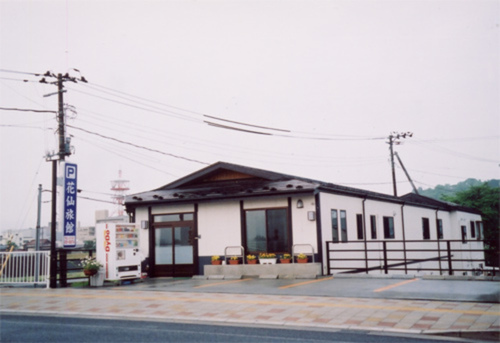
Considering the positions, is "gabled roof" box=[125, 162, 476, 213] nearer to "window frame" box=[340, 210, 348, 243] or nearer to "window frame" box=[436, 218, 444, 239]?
"window frame" box=[340, 210, 348, 243]

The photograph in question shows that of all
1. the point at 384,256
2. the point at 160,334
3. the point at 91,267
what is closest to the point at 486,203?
the point at 384,256

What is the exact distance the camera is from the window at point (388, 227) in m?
24.3

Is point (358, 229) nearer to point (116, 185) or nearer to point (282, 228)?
point (282, 228)

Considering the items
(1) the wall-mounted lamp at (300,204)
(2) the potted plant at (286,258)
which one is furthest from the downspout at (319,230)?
(2) the potted plant at (286,258)

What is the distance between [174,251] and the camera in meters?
20.4

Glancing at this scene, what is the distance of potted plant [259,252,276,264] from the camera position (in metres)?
18.0

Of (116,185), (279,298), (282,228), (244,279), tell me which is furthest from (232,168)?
(116,185)

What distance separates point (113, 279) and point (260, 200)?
6.49m

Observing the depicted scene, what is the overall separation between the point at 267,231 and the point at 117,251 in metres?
5.93

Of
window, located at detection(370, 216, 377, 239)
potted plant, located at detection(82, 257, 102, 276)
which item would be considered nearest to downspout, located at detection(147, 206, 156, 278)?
potted plant, located at detection(82, 257, 102, 276)

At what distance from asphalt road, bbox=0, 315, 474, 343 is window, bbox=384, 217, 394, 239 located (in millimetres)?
17361

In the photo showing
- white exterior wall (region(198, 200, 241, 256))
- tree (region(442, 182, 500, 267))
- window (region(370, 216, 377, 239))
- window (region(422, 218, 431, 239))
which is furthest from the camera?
tree (region(442, 182, 500, 267))

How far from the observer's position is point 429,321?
26.7 ft

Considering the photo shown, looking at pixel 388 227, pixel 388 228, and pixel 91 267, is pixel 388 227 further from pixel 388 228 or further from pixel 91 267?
pixel 91 267
